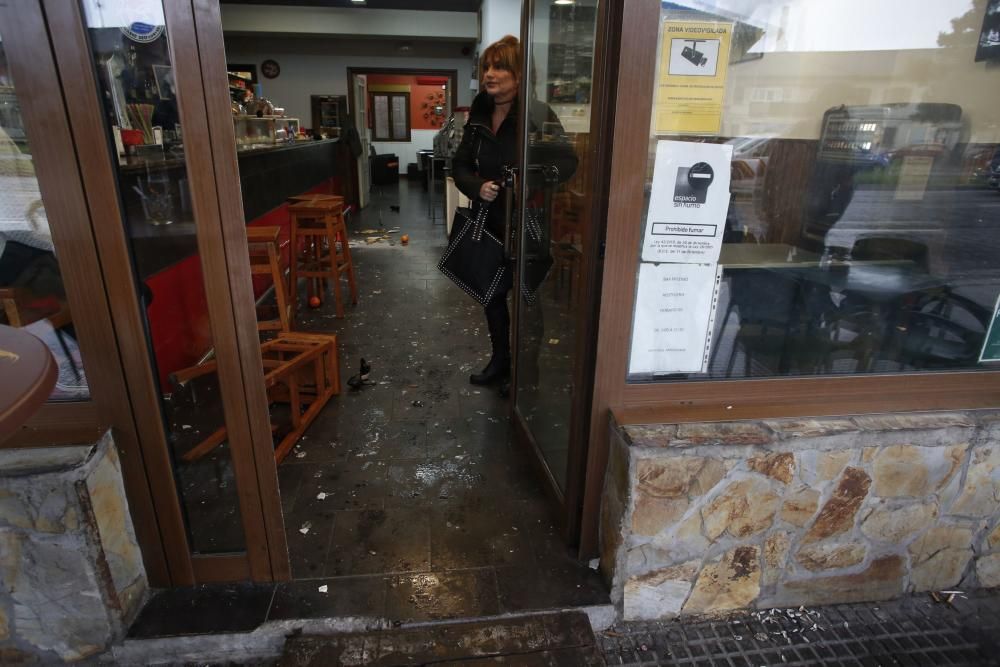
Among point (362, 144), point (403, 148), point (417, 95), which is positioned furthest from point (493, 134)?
point (417, 95)

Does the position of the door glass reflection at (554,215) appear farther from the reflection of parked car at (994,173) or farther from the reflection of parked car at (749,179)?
the reflection of parked car at (994,173)

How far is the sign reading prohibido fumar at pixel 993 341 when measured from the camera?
189 centimetres

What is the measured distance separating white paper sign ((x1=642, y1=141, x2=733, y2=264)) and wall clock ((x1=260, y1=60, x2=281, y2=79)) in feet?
40.1

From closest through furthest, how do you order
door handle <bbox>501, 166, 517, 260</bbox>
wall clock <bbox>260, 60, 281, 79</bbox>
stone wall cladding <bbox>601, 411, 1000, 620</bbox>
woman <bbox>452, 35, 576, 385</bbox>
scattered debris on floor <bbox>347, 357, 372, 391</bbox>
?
stone wall cladding <bbox>601, 411, 1000, 620</bbox>, door handle <bbox>501, 166, 517, 260</bbox>, woman <bbox>452, 35, 576, 385</bbox>, scattered debris on floor <bbox>347, 357, 372, 391</bbox>, wall clock <bbox>260, 60, 281, 79</bbox>

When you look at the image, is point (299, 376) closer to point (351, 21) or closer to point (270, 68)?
point (351, 21)

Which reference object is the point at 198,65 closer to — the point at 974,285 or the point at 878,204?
the point at 878,204

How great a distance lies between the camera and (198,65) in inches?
54.9

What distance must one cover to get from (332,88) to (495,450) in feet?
36.8

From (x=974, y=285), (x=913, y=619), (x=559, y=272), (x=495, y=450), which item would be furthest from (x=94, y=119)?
(x=913, y=619)

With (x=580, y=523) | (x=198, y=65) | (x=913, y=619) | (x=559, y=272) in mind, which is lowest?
(x=913, y=619)

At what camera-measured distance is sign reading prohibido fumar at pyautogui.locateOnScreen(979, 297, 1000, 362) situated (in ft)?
6.21

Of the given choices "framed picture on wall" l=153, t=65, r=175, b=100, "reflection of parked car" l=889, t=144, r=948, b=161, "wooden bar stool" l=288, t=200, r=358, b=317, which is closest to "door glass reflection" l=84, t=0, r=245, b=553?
"framed picture on wall" l=153, t=65, r=175, b=100

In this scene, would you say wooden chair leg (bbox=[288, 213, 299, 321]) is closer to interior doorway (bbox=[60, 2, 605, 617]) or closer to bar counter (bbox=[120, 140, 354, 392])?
interior doorway (bbox=[60, 2, 605, 617])

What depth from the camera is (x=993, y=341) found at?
1.91 meters
